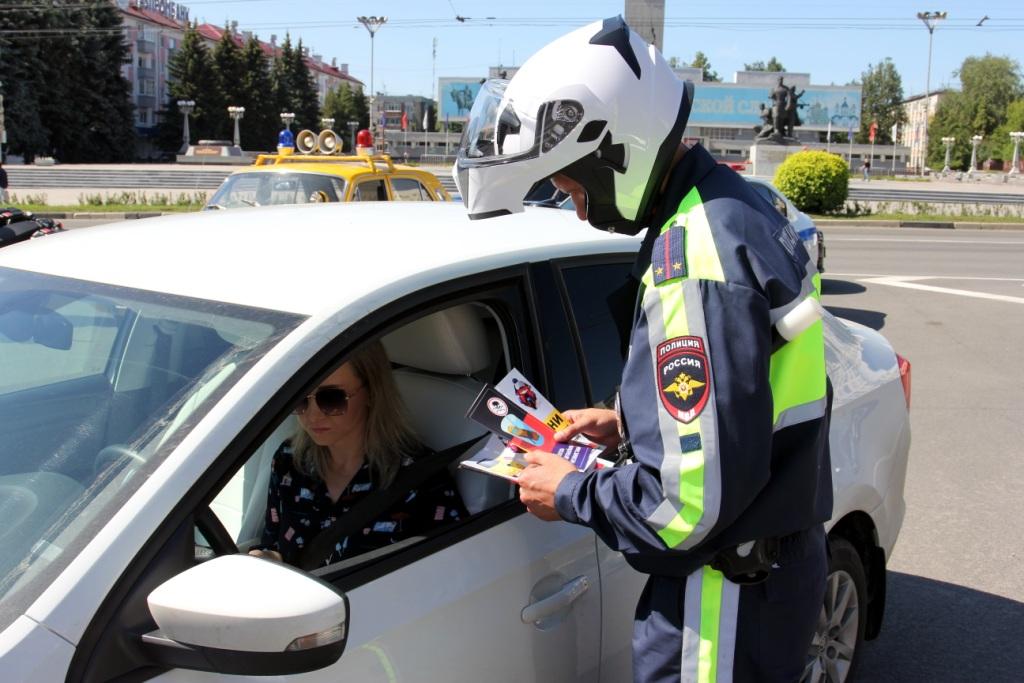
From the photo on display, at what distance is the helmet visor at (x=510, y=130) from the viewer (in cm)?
179

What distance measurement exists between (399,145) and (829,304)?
91.3m

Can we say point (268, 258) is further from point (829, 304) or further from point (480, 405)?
point (829, 304)

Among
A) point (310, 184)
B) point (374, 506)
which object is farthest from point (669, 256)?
point (310, 184)

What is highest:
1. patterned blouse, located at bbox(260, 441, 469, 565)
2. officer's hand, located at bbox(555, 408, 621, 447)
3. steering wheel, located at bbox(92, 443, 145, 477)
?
steering wheel, located at bbox(92, 443, 145, 477)

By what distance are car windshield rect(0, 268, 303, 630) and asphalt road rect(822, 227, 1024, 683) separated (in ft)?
9.20

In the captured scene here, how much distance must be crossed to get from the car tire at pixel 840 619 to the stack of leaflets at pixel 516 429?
1174 millimetres

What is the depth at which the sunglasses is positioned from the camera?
2184 millimetres

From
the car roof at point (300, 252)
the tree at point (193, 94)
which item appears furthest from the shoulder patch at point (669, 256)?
the tree at point (193, 94)

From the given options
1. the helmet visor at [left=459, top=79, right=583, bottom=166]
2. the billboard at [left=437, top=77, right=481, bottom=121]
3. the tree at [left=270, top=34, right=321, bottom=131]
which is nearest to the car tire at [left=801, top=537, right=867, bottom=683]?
the helmet visor at [left=459, top=79, right=583, bottom=166]

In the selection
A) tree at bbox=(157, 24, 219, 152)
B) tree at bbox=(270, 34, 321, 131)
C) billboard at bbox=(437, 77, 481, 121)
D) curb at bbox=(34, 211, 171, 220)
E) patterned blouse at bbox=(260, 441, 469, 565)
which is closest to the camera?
patterned blouse at bbox=(260, 441, 469, 565)

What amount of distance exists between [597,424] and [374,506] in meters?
0.55

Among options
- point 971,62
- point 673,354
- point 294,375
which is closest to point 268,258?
point 294,375

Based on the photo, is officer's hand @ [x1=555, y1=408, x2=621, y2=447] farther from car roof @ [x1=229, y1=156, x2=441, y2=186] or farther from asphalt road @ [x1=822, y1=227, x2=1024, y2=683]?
car roof @ [x1=229, y1=156, x2=441, y2=186]

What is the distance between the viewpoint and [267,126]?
3278 inches
